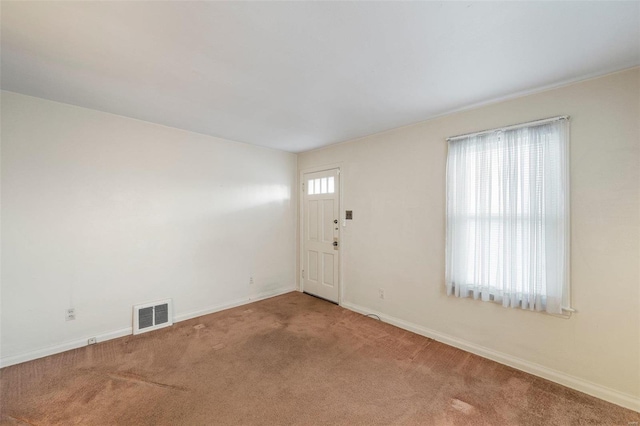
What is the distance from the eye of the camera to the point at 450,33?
5.07ft

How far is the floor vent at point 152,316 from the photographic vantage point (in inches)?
118

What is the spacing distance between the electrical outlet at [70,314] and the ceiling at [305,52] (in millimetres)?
2133

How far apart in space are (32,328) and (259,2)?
11.5 feet

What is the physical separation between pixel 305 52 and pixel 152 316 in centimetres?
334

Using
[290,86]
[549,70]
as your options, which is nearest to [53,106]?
[290,86]

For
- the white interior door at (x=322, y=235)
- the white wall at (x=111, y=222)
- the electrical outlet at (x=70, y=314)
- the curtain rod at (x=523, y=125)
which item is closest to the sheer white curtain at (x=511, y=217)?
the curtain rod at (x=523, y=125)

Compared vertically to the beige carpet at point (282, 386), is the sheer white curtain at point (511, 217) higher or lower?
higher

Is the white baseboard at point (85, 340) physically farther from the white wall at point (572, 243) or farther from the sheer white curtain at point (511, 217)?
the sheer white curtain at point (511, 217)

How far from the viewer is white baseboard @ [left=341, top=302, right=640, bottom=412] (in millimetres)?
1921

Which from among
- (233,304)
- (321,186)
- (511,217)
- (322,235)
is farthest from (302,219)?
(511,217)

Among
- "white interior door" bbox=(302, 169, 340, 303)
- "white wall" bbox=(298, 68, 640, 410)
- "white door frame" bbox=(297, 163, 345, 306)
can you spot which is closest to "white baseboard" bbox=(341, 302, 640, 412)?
"white wall" bbox=(298, 68, 640, 410)

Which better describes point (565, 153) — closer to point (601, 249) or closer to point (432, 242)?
point (601, 249)

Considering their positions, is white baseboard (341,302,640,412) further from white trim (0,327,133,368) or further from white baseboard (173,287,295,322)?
white trim (0,327,133,368)

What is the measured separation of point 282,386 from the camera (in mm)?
2123
